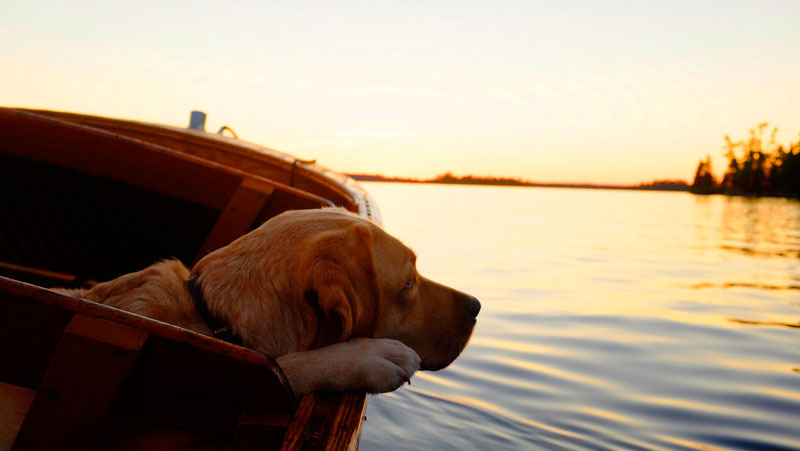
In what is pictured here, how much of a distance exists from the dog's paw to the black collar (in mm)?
421

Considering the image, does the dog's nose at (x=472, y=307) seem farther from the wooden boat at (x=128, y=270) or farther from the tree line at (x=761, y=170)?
the tree line at (x=761, y=170)

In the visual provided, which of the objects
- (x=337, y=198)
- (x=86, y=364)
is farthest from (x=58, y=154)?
(x=86, y=364)

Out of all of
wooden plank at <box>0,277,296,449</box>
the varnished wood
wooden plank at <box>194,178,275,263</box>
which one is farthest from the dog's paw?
the varnished wood

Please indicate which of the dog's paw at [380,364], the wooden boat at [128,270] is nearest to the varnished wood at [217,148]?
the wooden boat at [128,270]

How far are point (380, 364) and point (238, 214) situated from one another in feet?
8.51

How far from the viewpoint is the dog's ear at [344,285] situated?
7.52ft

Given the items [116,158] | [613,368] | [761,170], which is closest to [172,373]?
[116,158]

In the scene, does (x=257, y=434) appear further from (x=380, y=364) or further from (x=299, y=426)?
(x=380, y=364)

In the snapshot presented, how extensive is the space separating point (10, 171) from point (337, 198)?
2769 mm

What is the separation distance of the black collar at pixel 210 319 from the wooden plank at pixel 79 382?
1.83ft

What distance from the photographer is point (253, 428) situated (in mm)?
1769

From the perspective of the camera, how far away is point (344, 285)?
2.38 meters

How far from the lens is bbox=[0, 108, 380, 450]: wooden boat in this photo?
163cm

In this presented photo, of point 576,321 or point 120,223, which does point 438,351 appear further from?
point 576,321
